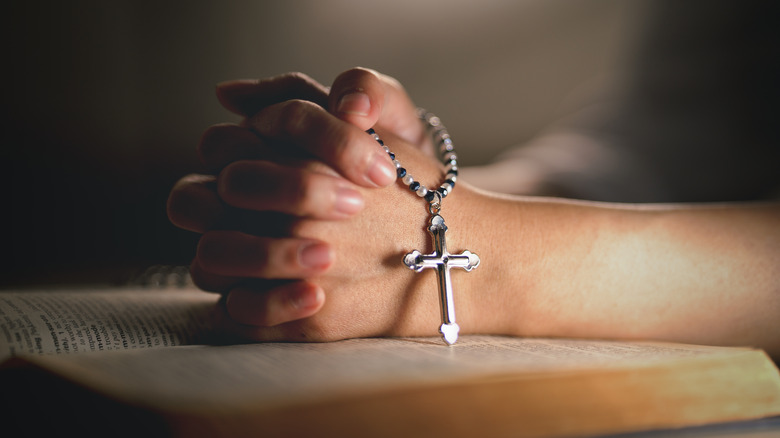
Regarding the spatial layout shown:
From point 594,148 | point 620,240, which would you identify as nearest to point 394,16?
point 594,148

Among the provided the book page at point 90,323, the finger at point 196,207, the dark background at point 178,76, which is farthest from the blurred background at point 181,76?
the finger at point 196,207

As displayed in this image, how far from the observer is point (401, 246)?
2.11ft

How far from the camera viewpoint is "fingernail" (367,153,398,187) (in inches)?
23.1

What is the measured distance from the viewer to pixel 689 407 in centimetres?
43

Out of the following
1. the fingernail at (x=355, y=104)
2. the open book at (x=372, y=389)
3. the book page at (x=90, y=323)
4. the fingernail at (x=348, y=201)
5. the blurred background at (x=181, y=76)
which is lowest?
the open book at (x=372, y=389)

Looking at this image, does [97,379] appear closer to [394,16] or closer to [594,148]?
[594,148]

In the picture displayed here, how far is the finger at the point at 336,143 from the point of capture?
1.89 feet

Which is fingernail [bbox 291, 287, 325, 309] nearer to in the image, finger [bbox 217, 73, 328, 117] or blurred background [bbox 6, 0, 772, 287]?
finger [bbox 217, 73, 328, 117]

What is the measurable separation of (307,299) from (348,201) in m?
0.12

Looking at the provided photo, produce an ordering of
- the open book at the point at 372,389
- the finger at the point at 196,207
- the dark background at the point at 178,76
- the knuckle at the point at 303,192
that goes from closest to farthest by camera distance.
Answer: the open book at the point at 372,389
the knuckle at the point at 303,192
the finger at the point at 196,207
the dark background at the point at 178,76

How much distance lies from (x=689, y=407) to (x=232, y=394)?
1.20ft

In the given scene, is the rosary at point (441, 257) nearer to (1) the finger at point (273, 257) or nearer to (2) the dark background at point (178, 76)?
(1) the finger at point (273, 257)

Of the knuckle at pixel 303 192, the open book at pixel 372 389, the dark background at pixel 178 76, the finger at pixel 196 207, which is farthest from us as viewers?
the dark background at pixel 178 76

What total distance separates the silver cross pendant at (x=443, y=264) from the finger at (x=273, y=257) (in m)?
0.11
